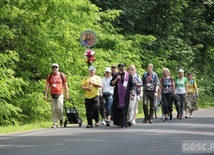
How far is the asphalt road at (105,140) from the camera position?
1388 cm

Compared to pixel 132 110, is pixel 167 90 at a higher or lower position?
higher

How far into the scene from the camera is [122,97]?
21547mm

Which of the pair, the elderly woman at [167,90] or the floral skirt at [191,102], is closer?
the elderly woman at [167,90]

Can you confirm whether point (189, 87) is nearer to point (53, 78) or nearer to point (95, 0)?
point (53, 78)

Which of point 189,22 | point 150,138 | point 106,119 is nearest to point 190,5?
point 189,22

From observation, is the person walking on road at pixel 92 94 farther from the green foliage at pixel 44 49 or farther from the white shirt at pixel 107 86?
the green foliage at pixel 44 49
